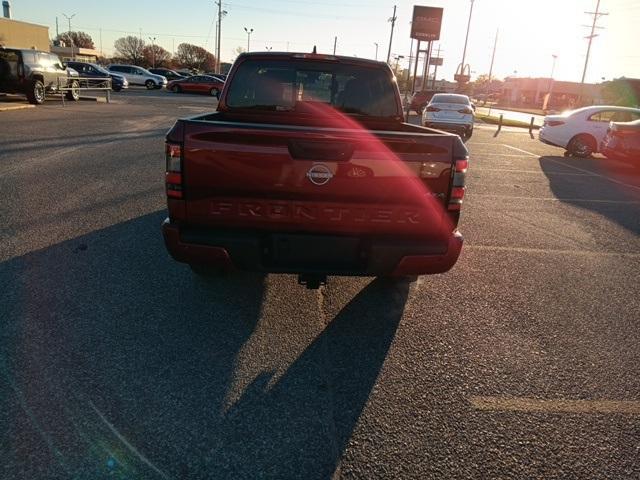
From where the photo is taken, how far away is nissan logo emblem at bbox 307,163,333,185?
3213 mm

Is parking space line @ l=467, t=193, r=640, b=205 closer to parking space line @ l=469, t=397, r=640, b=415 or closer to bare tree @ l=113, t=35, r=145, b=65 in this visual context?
parking space line @ l=469, t=397, r=640, b=415

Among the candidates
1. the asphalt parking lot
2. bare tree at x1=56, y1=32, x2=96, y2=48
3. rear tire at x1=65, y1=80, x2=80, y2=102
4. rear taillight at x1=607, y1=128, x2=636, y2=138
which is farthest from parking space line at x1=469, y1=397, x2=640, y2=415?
bare tree at x1=56, y1=32, x2=96, y2=48

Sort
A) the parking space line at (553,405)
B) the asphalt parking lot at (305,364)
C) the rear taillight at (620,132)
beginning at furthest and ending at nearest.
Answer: the rear taillight at (620,132), the parking space line at (553,405), the asphalt parking lot at (305,364)

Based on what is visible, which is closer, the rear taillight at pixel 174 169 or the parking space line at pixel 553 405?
the parking space line at pixel 553 405

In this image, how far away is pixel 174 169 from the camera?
325 centimetres

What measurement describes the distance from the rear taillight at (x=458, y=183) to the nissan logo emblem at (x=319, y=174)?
33.4 inches

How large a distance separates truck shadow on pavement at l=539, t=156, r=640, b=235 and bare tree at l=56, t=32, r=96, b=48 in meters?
119

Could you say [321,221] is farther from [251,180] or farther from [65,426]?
[65,426]

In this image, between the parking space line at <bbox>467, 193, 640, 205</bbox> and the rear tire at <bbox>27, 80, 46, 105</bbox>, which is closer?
the parking space line at <bbox>467, 193, 640, 205</bbox>

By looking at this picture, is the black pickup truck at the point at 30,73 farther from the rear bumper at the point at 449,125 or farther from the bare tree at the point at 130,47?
the bare tree at the point at 130,47

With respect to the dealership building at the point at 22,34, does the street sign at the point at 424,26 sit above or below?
above

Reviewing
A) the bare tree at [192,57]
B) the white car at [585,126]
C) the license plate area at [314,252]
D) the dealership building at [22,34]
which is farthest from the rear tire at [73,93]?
the bare tree at [192,57]

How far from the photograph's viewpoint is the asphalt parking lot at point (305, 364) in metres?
2.46

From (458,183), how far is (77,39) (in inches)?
5097
